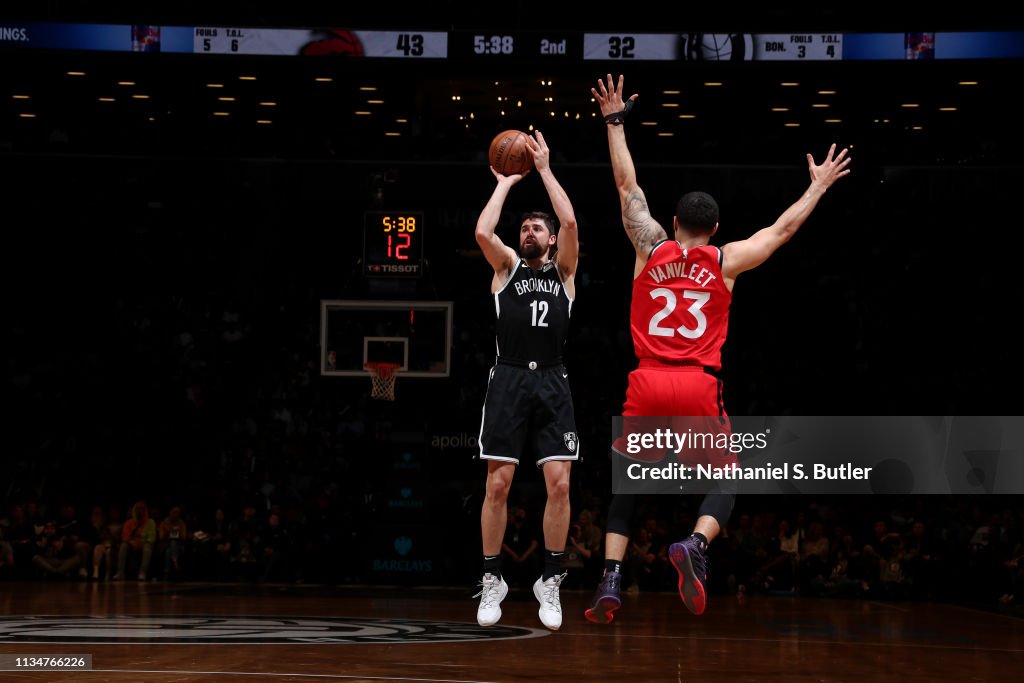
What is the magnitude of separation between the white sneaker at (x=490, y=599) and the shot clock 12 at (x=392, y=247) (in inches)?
361

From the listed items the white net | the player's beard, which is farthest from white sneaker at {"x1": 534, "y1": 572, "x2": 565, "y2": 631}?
the white net

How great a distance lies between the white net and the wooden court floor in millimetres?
2696

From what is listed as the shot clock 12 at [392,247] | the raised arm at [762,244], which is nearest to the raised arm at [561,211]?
the raised arm at [762,244]

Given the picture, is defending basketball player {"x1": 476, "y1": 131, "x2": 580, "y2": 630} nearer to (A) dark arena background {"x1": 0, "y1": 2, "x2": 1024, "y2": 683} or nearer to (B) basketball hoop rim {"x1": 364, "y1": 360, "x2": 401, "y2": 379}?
(A) dark arena background {"x1": 0, "y1": 2, "x2": 1024, "y2": 683}

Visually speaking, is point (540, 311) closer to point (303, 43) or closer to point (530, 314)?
point (530, 314)

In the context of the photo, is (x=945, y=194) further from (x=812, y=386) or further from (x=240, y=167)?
(x=240, y=167)

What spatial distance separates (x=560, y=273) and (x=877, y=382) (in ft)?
50.4

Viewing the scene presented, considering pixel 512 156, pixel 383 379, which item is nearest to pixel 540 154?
pixel 512 156

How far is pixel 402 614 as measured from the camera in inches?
525

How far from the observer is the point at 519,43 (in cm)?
1780

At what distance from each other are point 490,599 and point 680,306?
84.4 inches

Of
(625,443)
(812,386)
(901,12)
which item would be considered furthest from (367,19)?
(625,443)

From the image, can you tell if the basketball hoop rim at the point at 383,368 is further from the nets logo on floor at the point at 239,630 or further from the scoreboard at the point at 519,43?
the nets logo on floor at the point at 239,630

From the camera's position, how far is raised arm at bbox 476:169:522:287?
6992 millimetres
